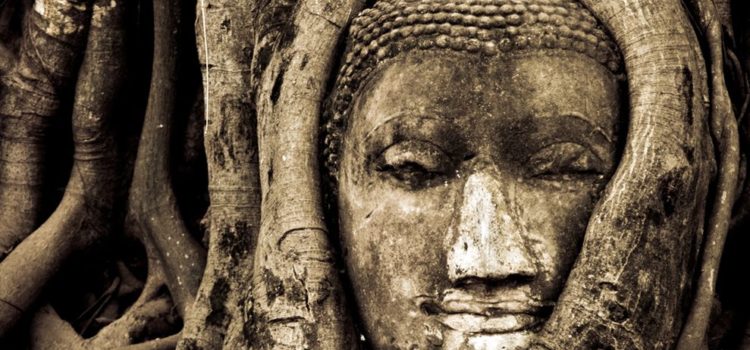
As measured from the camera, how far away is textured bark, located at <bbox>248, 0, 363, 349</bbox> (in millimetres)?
4445

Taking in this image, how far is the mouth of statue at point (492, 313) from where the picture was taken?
4172mm

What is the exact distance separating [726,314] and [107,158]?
2.44 meters

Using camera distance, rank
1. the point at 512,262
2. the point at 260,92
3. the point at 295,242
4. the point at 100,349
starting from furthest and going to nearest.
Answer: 1. the point at 100,349
2. the point at 260,92
3. the point at 295,242
4. the point at 512,262

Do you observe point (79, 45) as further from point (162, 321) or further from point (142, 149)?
point (162, 321)

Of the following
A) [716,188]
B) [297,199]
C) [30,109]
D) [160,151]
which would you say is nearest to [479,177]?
[297,199]

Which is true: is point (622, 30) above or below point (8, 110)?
below

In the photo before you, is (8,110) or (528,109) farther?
(8,110)

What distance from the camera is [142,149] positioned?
19.0ft

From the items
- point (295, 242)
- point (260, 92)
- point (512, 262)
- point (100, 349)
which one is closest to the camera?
point (512, 262)

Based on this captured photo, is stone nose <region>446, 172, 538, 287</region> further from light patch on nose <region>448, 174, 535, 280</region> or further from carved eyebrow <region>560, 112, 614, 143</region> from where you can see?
carved eyebrow <region>560, 112, 614, 143</region>

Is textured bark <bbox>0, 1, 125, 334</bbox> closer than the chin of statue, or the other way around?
the chin of statue

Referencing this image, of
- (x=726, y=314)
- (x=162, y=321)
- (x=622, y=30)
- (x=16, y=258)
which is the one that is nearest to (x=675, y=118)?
(x=622, y=30)

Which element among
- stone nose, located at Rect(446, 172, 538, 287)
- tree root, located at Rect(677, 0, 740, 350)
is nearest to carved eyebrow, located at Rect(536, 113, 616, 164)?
stone nose, located at Rect(446, 172, 538, 287)

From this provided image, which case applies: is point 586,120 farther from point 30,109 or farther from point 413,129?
point 30,109
